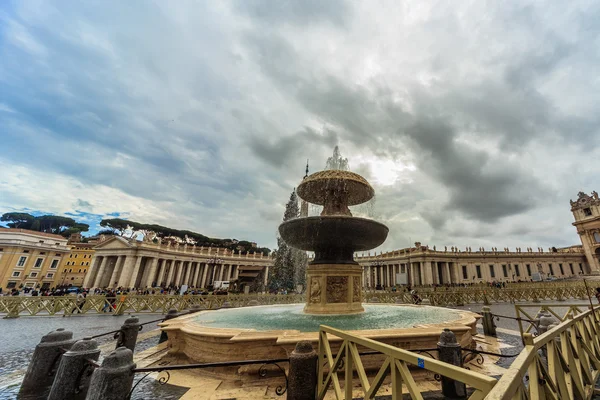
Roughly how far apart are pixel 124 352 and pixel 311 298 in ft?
23.1

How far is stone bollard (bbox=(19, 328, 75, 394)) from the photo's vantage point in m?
3.85

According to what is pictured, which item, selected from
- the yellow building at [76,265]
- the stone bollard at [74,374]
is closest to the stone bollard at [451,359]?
the stone bollard at [74,374]

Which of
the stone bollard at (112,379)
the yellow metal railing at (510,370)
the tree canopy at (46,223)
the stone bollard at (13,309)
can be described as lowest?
the stone bollard at (13,309)

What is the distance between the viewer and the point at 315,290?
923cm

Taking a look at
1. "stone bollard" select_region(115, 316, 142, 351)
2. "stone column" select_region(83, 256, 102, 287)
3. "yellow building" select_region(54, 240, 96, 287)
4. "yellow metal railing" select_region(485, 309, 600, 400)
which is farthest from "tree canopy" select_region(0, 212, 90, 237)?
"yellow metal railing" select_region(485, 309, 600, 400)

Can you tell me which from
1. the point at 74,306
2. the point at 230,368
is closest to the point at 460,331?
the point at 230,368

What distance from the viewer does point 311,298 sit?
9.23m

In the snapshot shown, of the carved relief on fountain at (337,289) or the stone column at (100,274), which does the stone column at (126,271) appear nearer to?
the stone column at (100,274)

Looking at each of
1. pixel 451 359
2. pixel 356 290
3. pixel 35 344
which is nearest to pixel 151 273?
pixel 35 344

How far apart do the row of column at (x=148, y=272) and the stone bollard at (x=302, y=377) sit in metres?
51.2

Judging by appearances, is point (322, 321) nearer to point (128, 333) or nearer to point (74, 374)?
point (128, 333)

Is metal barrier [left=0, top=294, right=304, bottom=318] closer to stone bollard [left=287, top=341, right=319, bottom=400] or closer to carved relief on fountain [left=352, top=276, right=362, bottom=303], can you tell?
carved relief on fountain [left=352, top=276, right=362, bottom=303]

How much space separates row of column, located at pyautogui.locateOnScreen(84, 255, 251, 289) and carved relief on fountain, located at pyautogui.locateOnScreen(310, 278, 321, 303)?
152 ft

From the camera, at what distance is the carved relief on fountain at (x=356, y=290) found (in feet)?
31.0
